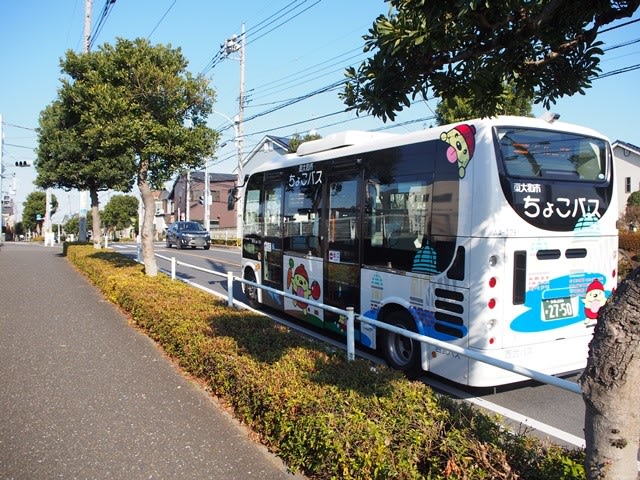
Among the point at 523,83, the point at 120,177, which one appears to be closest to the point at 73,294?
the point at 120,177

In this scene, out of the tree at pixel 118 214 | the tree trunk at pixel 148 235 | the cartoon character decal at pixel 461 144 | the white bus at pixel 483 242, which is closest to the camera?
the white bus at pixel 483 242

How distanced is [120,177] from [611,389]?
12471 mm

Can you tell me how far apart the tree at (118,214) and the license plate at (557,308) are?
7418cm

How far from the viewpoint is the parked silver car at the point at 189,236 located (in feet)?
106

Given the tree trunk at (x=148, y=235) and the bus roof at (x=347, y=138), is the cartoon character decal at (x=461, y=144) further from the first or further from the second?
the tree trunk at (x=148, y=235)

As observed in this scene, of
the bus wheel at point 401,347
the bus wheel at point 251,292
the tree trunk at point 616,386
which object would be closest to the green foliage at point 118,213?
the bus wheel at point 251,292

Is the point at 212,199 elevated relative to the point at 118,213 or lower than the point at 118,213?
elevated

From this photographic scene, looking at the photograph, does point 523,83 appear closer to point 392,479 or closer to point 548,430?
point 392,479

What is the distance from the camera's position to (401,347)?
6.55 m

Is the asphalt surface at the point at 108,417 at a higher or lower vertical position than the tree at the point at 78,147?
lower

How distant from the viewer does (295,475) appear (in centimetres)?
361

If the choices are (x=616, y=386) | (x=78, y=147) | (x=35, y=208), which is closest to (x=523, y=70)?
(x=616, y=386)

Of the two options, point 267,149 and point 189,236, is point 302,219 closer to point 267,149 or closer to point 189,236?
point 189,236

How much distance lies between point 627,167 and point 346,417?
3851 centimetres
